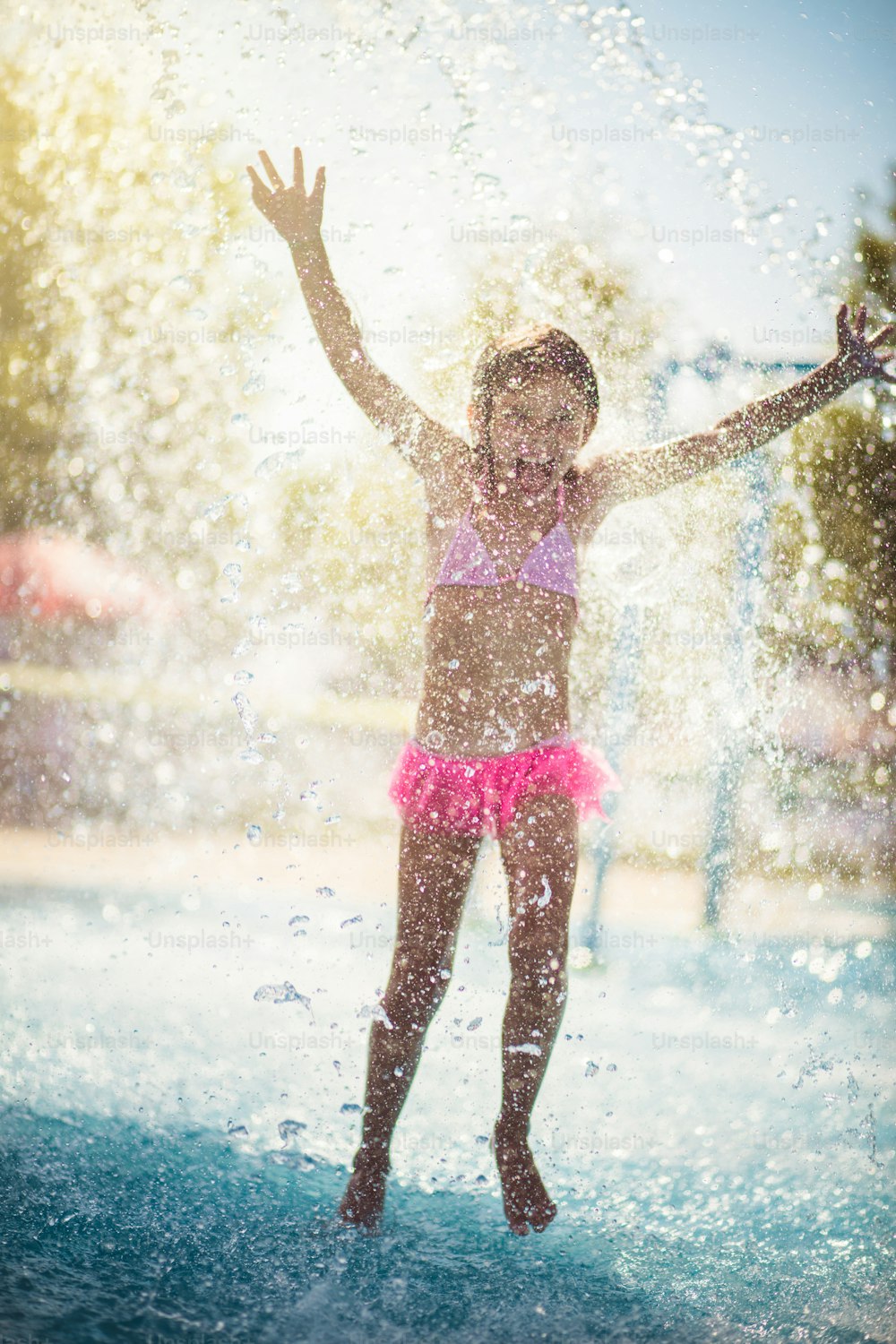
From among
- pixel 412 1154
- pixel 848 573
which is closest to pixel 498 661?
pixel 412 1154

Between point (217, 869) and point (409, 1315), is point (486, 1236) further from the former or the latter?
point (217, 869)

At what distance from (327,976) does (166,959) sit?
635 millimetres

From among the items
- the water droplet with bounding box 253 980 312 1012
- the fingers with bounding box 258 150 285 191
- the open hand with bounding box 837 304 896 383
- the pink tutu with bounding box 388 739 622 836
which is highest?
the fingers with bounding box 258 150 285 191

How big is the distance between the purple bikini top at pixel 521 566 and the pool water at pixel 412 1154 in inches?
52.1

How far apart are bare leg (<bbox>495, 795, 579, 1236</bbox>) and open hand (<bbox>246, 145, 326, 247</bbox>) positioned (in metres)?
1.46

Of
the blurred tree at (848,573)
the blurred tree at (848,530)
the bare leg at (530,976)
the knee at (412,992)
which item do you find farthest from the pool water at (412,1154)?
the blurred tree at (848,530)

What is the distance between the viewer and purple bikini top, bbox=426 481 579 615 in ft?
7.50

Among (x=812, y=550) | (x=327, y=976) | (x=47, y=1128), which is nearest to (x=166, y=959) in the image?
(x=327, y=976)

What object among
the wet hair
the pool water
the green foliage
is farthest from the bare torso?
the green foliage

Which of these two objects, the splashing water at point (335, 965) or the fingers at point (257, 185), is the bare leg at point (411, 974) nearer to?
the splashing water at point (335, 965)

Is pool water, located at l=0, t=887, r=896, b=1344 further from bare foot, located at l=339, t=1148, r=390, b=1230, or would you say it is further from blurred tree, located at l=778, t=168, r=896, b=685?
blurred tree, located at l=778, t=168, r=896, b=685

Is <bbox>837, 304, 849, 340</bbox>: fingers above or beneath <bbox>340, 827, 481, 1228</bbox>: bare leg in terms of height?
above

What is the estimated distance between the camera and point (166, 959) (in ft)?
13.3

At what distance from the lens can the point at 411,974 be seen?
220 cm
